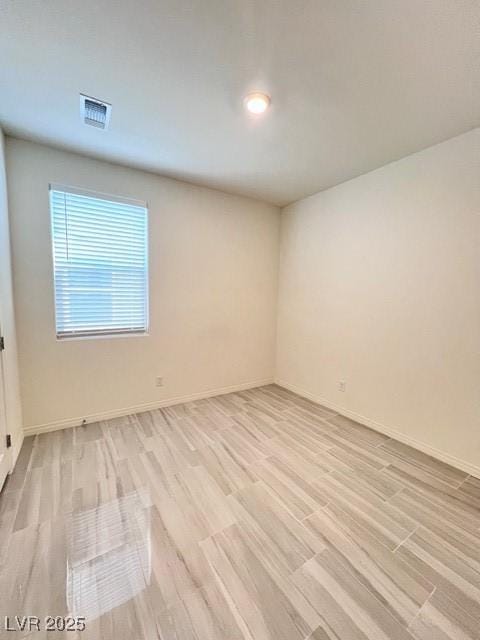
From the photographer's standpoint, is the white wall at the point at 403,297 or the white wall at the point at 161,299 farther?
the white wall at the point at 161,299

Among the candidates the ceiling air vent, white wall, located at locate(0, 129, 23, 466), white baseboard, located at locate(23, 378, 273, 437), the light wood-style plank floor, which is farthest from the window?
the light wood-style plank floor

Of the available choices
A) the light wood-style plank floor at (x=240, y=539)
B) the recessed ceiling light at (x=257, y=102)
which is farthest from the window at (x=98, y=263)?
the recessed ceiling light at (x=257, y=102)

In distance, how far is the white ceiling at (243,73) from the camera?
1.21 m

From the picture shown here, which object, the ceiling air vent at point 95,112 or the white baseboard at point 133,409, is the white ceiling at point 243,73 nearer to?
the ceiling air vent at point 95,112

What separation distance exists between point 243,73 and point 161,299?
84.8 inches

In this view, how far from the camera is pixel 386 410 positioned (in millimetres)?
2664

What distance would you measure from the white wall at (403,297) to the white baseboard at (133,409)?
0.95 metres

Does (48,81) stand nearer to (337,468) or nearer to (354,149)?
(354,149)

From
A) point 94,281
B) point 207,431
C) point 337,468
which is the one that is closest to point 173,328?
point 94,281

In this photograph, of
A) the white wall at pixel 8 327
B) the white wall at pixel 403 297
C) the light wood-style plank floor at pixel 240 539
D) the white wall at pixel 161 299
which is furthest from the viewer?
the white wall at pixel 161 299

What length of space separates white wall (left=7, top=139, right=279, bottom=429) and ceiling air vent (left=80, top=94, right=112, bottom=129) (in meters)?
0.66

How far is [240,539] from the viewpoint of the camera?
147 cm

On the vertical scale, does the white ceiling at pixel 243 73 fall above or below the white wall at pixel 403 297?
above

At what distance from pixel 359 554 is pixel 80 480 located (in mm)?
1859
